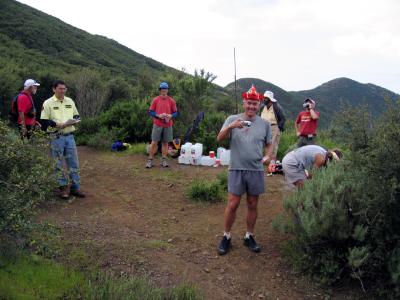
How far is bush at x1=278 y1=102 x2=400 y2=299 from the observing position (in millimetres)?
3932

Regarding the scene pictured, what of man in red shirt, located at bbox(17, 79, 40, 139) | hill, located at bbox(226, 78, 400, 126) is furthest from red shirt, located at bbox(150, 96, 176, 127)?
hill, located at bbox(226, 78, 400, 126)

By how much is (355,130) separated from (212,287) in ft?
7.02

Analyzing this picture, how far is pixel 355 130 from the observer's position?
4324 millimetres

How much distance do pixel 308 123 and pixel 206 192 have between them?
289 cm

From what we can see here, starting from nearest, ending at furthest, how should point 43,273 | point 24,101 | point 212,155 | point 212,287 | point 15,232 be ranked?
point 15,232
point 43,273
point 212,287
point 24,101
point 212,155

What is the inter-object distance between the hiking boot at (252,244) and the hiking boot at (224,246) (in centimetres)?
22

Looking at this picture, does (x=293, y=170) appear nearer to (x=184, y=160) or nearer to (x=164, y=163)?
(x=164, y=163)

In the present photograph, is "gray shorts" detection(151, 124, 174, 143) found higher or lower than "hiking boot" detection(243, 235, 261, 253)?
higher

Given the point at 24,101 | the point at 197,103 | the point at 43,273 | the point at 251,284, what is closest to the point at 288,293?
the point at 251,284


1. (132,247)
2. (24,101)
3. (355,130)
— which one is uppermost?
(24,101)

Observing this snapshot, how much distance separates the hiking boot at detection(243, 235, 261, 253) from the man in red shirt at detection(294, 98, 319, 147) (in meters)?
3.93

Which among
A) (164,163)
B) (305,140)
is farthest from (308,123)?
(164,163)

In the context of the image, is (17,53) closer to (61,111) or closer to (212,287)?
(61,111)

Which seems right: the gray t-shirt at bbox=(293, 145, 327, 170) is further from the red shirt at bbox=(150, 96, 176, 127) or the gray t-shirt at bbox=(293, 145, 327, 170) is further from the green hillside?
the green hillside
